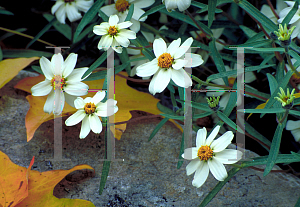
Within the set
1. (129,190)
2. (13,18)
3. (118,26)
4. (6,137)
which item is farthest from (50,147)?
(13,18)

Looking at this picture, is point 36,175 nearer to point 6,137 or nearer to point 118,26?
point 6,137

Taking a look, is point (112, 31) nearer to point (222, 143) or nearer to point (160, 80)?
point (160, 80)

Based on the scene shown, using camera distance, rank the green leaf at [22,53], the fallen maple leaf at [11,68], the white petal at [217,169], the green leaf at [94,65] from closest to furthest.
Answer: the white petal at [217,169], the green leaf at [94,65], the fallen maple leaf at [11,68], the green leaf at [22,53]

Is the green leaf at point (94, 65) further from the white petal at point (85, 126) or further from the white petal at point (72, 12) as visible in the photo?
the white petal at point (72, 12)

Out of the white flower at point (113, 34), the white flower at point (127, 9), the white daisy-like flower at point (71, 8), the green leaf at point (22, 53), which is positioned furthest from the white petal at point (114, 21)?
the green leaf at point (22, 53)

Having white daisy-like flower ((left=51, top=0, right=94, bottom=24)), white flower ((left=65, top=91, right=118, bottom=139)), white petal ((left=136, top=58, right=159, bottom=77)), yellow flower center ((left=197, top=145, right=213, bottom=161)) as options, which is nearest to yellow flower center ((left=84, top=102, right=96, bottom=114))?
white flower ((left=65, top=91, right=118, bottom=139))

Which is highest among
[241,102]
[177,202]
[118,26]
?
[118,26]
